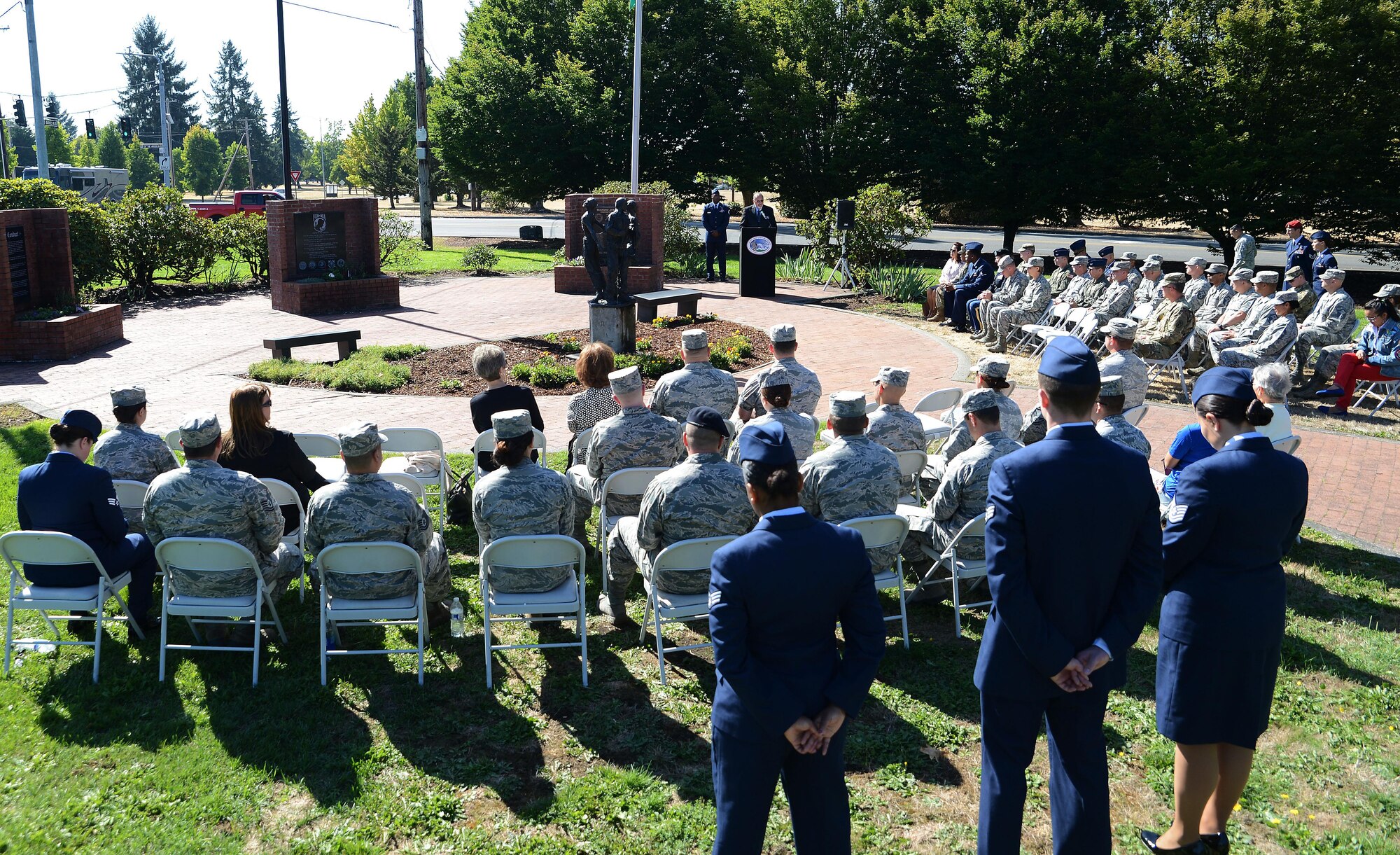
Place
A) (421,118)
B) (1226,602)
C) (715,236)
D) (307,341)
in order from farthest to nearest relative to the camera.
→ (421,118) < (715,236) < (307,341) < (1226,602)

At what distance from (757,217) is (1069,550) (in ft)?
59.5

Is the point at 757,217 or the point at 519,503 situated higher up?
the point at 757,217

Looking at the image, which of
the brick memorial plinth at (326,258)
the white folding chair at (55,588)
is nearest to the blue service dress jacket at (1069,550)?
the white folding chair at (55,588)

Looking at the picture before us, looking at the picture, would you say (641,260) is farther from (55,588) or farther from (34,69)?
(34,69)

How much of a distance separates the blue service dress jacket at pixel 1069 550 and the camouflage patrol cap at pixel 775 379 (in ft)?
10.9

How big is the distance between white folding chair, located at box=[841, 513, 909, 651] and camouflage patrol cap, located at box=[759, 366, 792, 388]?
1265 millimetres

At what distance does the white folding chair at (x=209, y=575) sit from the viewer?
5082mm

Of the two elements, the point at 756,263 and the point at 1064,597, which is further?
the point at 756,263

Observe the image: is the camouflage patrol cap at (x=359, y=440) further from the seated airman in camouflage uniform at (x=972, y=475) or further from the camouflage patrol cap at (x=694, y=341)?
the seated airman in camouflage uniform at (x=972, y=475)

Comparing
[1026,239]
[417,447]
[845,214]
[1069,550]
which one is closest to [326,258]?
[845,214]

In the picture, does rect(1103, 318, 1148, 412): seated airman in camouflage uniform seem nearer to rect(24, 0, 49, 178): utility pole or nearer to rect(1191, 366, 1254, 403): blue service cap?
rect(1191, 366, 1254, 403): blue service cap

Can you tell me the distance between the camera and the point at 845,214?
19.9m

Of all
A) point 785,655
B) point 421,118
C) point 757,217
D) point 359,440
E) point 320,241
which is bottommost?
point 785,655

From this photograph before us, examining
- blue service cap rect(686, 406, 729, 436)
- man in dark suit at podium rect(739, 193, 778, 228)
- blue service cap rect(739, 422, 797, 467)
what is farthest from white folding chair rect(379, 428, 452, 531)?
man in dark suit at podium rect(739, 193, 778, 228)
